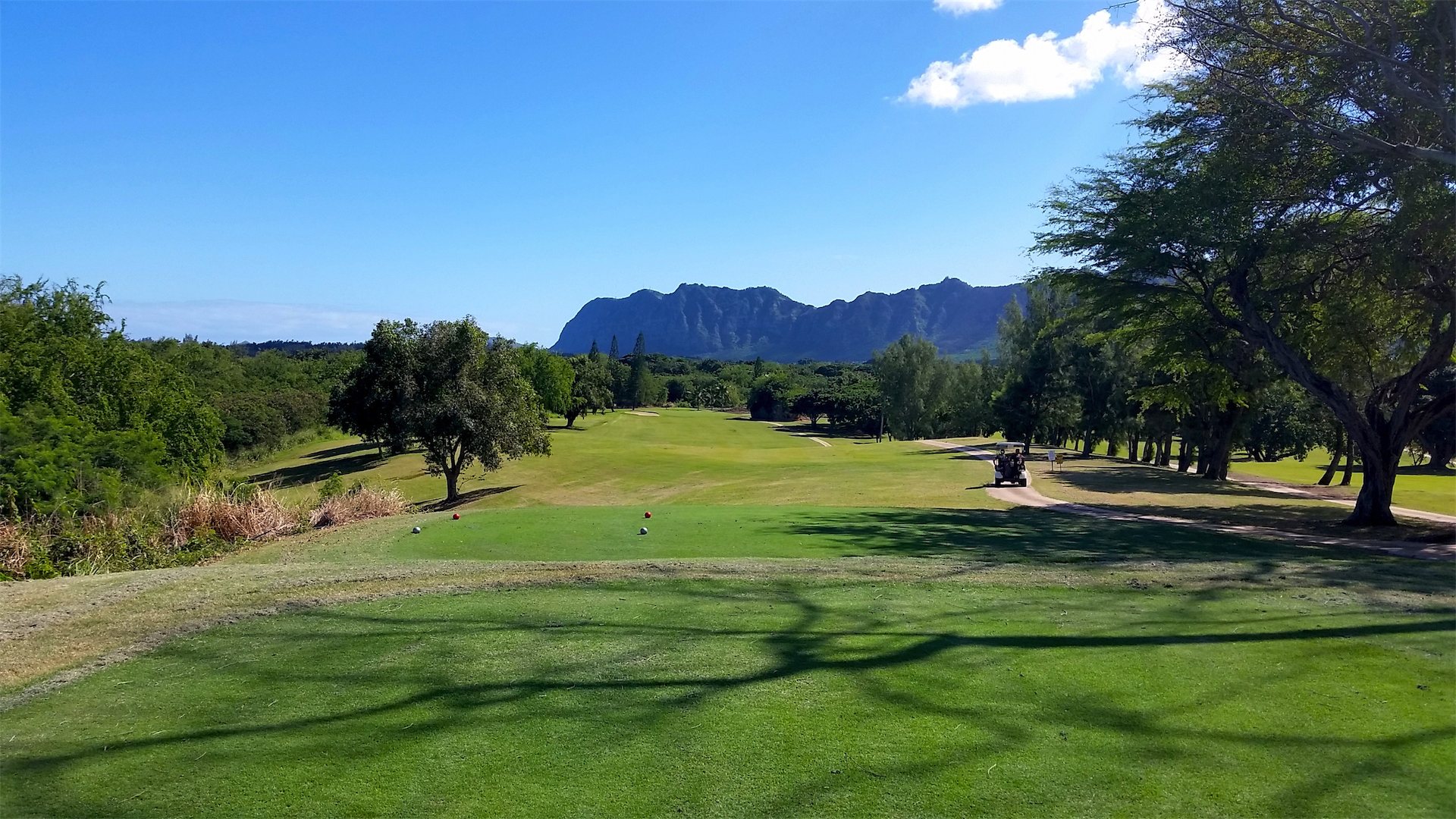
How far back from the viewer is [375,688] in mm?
5727

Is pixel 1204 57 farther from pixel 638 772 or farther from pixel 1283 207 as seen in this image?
pixel 638 772

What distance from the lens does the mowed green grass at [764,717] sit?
421 cm

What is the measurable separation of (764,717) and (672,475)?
1437 inches

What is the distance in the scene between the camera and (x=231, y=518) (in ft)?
52.2

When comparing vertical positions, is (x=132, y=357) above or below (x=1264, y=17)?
below

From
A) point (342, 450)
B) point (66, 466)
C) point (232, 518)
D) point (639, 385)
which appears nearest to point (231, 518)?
point (232, 518)

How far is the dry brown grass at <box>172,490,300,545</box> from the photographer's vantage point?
602 inches

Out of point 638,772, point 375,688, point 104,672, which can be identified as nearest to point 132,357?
point 104,672

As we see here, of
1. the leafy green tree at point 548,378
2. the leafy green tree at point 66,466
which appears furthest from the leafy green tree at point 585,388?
the leafy green tree at point 66,466

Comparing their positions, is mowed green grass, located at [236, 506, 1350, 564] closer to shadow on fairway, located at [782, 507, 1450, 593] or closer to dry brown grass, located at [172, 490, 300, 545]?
shadow on fairway, located at [782, 507, 1450, 593]

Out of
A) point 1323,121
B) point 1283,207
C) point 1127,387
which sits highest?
point 1323,121

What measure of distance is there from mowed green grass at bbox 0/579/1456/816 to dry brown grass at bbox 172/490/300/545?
9534 millimetres

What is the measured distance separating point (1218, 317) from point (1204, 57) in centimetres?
661

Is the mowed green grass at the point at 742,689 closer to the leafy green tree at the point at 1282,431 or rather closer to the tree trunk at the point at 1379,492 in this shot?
the tree trunk at the point at 1379,492
